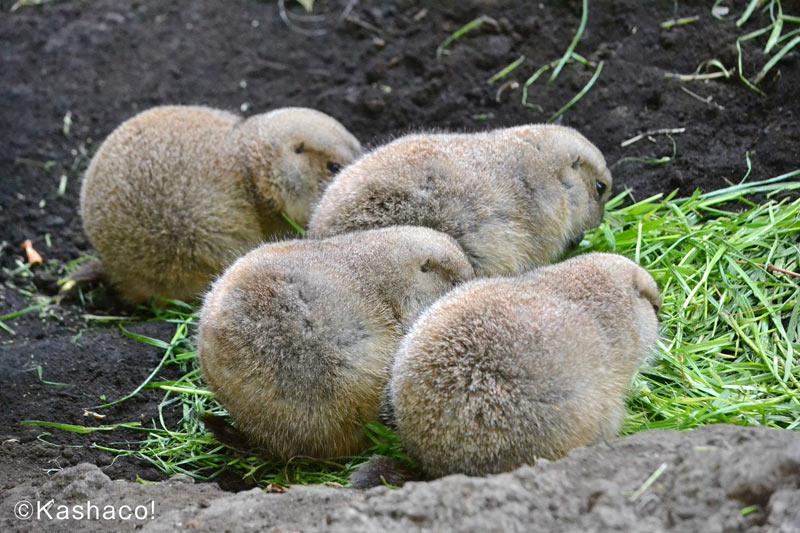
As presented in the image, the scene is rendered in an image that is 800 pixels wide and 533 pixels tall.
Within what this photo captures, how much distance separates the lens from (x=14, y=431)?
6043 mm

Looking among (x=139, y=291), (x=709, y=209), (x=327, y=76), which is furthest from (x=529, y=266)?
(x=327, y=76)

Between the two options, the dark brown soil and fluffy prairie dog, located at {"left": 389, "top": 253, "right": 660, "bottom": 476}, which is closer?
fluffy prairie dog, located at {"left": 389, "top": 253, "right": 660, "bottom": 476}

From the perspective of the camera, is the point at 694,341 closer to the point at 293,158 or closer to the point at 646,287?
the point at 646,287

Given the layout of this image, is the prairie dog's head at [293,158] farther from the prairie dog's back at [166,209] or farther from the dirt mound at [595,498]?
the dirt mound at [595,498]

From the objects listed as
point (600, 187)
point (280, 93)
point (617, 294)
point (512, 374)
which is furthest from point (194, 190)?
point (512, 374)

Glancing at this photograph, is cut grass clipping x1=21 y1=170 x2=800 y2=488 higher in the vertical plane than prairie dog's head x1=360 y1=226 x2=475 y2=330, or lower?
lower

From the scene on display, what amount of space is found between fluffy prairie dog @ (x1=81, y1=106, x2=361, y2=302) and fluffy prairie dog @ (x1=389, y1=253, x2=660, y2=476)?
8.99 ft

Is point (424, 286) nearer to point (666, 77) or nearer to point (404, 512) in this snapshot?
point (404, 512)

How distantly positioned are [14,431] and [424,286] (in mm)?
2613

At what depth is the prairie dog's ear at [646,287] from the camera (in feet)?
A: 17.8

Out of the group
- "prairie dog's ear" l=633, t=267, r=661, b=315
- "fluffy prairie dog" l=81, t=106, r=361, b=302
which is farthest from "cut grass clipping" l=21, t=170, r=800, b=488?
"fluffy prairie dog" l=81, t=106, r=361, b=302

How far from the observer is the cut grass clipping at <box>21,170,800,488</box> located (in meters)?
5.42

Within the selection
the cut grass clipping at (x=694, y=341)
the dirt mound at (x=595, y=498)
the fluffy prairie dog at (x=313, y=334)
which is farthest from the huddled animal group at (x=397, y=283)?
the dirt mound at (x=595, y=498)

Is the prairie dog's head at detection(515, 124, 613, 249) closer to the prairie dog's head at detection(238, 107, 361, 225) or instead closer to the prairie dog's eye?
the prairie dog's eye
